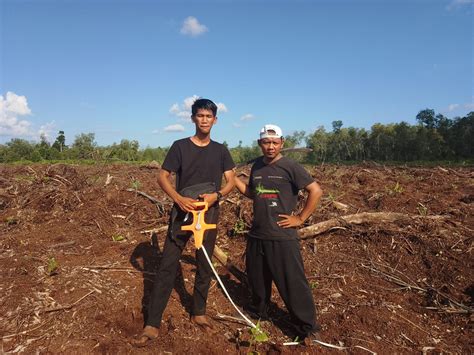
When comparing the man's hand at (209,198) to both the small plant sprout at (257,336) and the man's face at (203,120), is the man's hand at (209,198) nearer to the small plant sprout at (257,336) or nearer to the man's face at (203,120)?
the man's face at (203,120)

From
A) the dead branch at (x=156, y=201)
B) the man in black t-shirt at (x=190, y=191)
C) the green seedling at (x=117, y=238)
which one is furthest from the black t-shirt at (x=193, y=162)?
the dead branch at (x=156, y=201)

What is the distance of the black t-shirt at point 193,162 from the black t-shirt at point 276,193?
40 centimetres

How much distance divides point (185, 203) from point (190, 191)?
14 cm

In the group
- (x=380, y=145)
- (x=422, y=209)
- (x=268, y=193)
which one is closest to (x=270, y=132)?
(x=268, y=193)

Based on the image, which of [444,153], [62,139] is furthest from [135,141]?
[444,153]

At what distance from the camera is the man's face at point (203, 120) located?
2875mm

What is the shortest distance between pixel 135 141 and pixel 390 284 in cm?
4616

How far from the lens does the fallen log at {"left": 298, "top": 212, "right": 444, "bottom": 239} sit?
4918 mm

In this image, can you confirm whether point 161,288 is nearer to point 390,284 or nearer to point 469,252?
point 390,284

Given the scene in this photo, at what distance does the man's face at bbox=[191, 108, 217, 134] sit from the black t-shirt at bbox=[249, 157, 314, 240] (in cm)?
62

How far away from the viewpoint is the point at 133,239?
4.99 metres

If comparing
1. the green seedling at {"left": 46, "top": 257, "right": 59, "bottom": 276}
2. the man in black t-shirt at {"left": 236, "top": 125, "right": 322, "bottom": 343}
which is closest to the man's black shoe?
the man in black t-shirt at {"left": 236, "top": 125, "right": 322, "bottom": 343}

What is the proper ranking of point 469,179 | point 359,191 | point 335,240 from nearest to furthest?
point 335,240 < point 359,191 < point 469,179

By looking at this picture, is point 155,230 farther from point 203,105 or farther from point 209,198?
point 203,105
